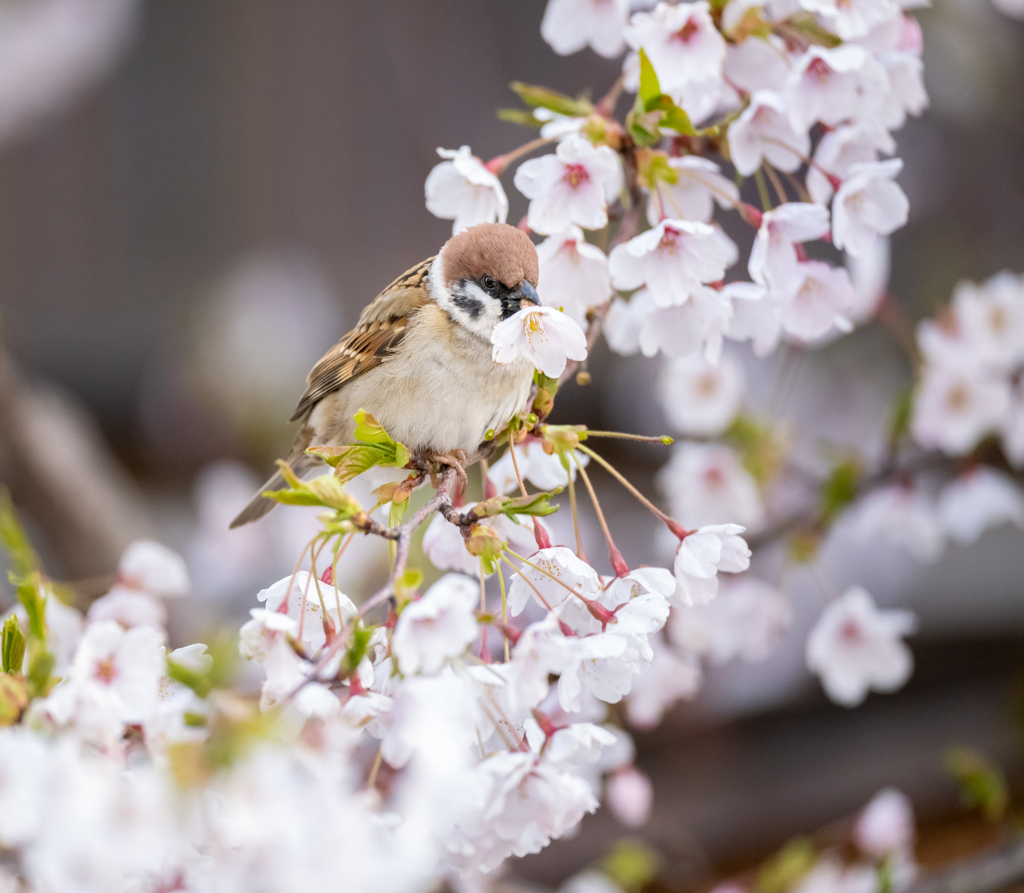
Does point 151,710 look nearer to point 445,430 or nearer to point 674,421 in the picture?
point 445,430

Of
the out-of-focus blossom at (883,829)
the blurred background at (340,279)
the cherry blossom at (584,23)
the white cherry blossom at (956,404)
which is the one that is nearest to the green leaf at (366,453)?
the cherry blossom at (584,23)

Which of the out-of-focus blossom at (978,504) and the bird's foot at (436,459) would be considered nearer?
the bird's foot at (436,459)

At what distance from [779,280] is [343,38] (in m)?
2.95

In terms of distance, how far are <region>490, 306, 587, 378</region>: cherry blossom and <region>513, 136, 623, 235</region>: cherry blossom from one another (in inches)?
5.3

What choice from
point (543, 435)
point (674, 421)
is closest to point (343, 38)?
point (674, 421)

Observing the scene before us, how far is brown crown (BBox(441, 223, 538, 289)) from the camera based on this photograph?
0.94 m

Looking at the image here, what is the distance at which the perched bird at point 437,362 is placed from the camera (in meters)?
1.00

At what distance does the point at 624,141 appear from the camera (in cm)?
94

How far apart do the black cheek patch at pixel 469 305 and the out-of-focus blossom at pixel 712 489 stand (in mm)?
543

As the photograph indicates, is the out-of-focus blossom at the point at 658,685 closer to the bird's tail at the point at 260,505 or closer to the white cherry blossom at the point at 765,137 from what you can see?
the bird's tail at the point at 260,505

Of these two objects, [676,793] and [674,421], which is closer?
[674,421]

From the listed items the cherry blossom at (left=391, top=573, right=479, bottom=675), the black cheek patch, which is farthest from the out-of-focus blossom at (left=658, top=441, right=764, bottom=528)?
the cherry blossom at (left=391, top=573, right=479, bottom=675)

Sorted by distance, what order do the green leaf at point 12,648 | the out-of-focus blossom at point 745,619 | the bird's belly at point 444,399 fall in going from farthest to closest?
the out-of-focus blossom at point 745,619 < the bird's belly at point 444,399 < the green leaf at point 12,648

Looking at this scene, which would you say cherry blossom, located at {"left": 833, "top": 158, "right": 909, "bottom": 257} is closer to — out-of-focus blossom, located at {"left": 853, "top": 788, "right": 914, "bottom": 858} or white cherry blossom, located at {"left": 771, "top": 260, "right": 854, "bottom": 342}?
white cherry blossom, located at {"left": 771, "top": 260, "right": 854, "bottom": 342}
